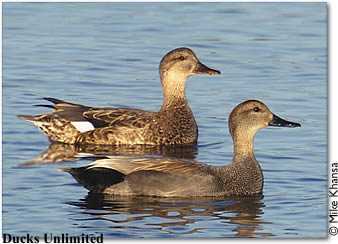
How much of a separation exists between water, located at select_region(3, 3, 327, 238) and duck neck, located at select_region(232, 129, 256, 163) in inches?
14.3

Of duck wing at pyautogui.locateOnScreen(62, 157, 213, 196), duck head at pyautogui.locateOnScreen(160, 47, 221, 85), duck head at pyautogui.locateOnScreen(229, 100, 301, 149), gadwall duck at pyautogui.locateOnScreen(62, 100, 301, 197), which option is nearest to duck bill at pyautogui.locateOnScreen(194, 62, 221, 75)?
duck head at pyautogui.locateOnScreen(160, 47, 221, 85)

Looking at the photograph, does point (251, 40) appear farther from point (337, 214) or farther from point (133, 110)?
point (337, 214)

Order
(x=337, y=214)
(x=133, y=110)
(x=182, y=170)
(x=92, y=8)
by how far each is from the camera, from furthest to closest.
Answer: (x=92, y=8)
(x=133, y=110)
(x=182, y=170)
(x=337, y=214)

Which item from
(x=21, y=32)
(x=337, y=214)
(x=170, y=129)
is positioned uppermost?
(x=21, y=32)

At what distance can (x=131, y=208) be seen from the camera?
12.1m

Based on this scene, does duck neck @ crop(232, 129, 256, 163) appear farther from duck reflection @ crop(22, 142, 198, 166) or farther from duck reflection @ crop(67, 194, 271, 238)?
duck reflection @ crop(22, 142, 198, 166)

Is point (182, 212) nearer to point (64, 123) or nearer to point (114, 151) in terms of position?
point (114, 151)

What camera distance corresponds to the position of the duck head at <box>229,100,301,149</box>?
13.1m

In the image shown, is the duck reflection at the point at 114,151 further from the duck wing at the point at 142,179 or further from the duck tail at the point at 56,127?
the duck wing at the point at 142,179

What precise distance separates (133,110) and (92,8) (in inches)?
170

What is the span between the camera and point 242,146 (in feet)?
42.9

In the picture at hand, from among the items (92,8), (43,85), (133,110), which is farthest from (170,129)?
(92,8)

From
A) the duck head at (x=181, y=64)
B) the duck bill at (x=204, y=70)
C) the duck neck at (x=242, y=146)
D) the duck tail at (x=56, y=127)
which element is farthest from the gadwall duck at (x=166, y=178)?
the duck head at (x=181, y=64)

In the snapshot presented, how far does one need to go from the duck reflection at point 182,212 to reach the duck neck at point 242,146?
1.69 ft
